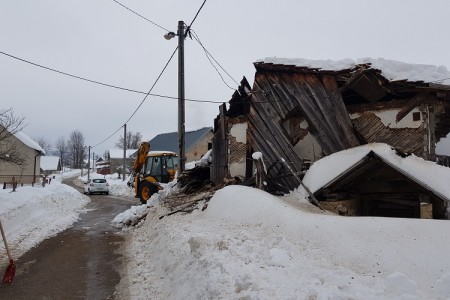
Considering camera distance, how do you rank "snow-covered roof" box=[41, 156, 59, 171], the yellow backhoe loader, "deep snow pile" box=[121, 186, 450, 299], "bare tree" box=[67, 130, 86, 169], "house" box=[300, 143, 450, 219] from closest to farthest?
"deep snow pile" box=[121, 186, 450, 299]
"house" box=[300, 143, 450, 219]
the yellow backhoe loader
"snow-covered roof" box=[41, 156, 59, 171]
"bare tree" box=[67, 130, 86, 169]

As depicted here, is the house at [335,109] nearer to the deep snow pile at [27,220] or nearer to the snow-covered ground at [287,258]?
the snow-covered ground at [287,258]

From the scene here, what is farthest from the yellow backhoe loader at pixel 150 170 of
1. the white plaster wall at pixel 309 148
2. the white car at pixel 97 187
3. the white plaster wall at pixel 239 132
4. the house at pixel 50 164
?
the house at pixel 50 164

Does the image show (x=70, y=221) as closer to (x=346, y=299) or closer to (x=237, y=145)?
(x=237, y=145)

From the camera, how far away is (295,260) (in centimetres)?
471

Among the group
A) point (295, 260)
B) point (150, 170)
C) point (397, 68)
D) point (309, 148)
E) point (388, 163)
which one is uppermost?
point (397, 68)

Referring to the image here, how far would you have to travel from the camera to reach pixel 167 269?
6.26m

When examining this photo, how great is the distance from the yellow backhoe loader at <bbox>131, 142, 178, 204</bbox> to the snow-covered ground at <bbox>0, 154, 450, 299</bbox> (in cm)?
1088

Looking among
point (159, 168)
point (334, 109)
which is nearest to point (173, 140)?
point (159, 168)

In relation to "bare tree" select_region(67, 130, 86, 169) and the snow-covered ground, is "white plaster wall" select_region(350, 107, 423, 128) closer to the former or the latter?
the snow-covered ground

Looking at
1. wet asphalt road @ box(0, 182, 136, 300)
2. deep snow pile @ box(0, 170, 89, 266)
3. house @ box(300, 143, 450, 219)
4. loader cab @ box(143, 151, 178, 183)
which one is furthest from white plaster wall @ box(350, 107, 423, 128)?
loader cab @ box(143, 151, 178, 183)

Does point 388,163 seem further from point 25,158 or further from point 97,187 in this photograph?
point 25,158

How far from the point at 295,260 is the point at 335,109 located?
6278 millimetres

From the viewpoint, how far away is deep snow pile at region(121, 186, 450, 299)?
3736 mm

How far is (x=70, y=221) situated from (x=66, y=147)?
122 meters
